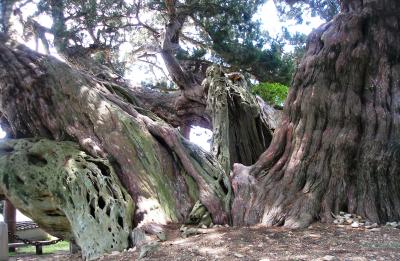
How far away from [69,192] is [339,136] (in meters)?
3.19

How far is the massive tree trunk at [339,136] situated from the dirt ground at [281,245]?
0.40 meters

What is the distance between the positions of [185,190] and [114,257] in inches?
68.3

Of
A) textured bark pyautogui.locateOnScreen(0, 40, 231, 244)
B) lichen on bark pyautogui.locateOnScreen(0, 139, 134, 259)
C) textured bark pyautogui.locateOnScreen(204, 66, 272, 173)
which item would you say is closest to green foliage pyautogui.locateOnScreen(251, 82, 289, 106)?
textured bark pyautogui.locateOnScreen(204, 66, 272, 173)

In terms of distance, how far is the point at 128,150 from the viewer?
231 inches

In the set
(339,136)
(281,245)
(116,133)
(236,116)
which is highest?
(236,116)

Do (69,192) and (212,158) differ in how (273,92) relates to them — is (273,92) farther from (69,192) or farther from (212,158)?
(69,192)

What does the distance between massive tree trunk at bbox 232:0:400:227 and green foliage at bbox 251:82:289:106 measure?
13.6ft

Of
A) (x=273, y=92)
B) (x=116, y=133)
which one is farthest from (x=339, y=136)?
(x=273, y=92)

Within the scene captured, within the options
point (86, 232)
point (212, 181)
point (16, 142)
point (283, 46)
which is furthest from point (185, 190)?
point (283, 46)

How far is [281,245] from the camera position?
395 cm

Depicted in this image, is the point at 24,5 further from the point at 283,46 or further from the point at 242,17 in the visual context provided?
the point at 283,46

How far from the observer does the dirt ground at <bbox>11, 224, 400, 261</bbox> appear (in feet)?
11.6

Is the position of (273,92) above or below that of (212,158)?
above

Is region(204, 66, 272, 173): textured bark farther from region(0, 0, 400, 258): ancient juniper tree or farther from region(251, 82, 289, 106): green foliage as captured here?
region(0, 0, 400, 258): ancient juniper tree
